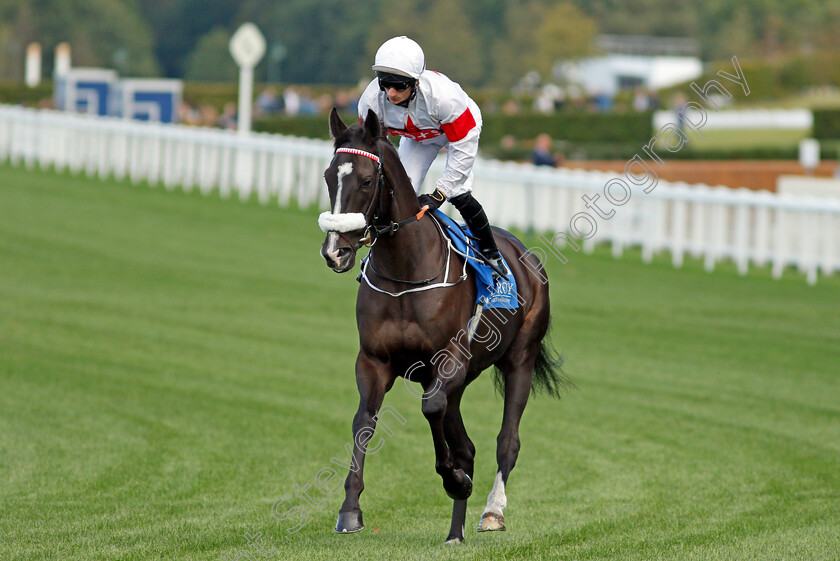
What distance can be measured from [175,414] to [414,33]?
5779cm

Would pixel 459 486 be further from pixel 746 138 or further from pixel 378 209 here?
pixel 746 138

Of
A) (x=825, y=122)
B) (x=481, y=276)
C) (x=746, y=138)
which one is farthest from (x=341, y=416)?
(x=746, y=138)

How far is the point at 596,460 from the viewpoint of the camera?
306 inches

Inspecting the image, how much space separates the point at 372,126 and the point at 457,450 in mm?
1692

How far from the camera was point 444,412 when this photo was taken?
5.39 metres

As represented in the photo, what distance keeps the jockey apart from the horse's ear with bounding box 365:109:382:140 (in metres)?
0.33

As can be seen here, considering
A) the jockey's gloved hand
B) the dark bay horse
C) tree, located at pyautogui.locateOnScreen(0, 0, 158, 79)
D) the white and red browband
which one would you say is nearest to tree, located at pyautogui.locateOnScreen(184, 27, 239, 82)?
tree, located at pyautogui.locateOnScreen(0, 0, 158, 79)

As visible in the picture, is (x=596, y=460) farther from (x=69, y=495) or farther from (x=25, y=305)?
(x=25, y=305)

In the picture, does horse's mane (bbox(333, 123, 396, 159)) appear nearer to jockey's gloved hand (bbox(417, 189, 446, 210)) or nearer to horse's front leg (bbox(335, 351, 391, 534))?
jockey's gloved hand (bbox(417, 189, 446, 210))

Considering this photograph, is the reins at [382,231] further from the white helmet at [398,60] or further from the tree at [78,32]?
the tree at [78,32]

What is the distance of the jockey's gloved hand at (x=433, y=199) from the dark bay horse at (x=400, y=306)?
7 centimetres

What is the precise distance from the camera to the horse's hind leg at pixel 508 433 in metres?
5.64

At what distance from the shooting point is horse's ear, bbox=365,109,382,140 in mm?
5168

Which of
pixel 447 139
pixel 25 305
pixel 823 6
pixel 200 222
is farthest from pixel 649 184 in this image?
pixel 823 6
